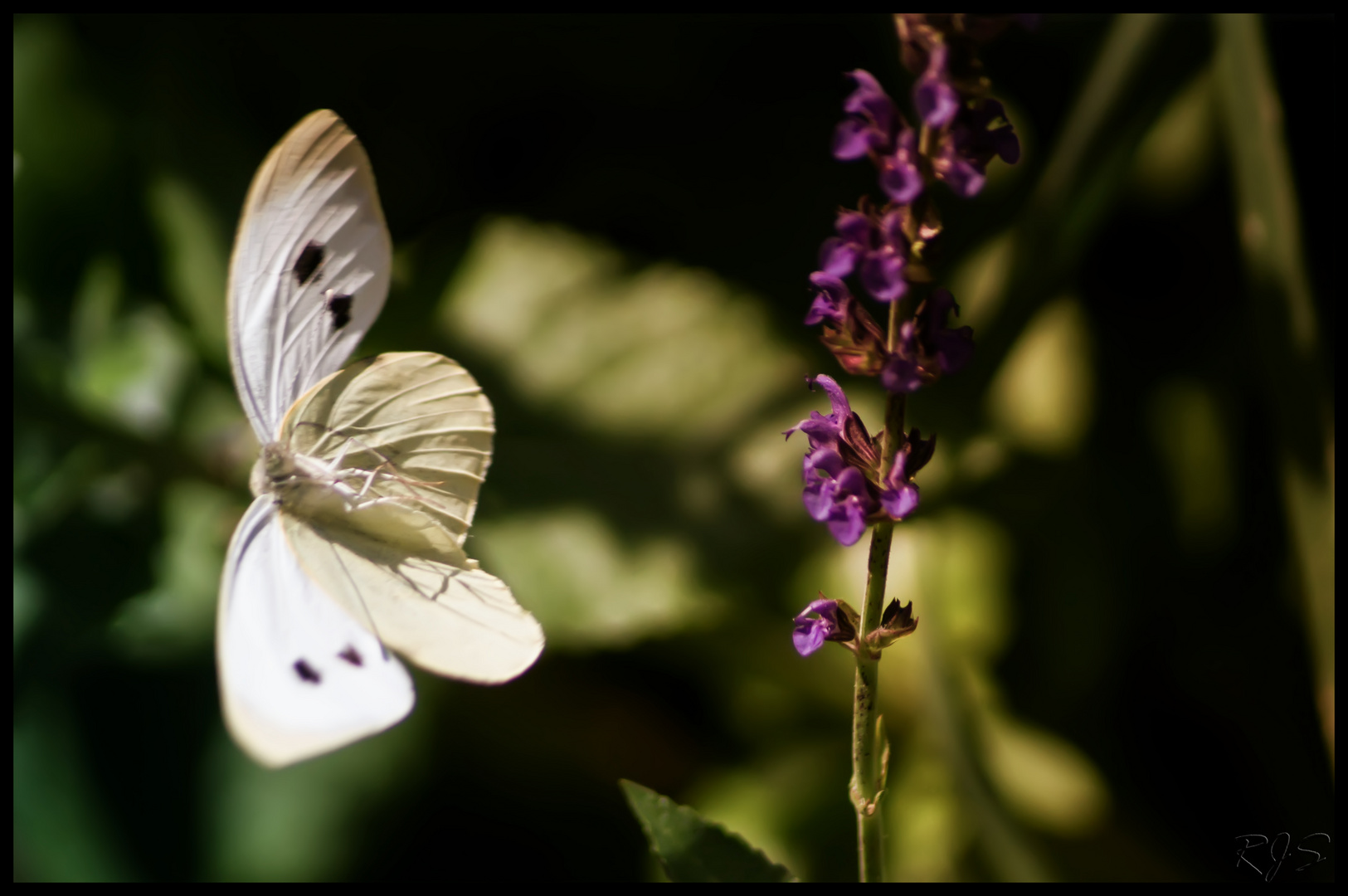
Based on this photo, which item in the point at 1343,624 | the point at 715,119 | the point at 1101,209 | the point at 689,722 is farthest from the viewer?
the point at 715,119

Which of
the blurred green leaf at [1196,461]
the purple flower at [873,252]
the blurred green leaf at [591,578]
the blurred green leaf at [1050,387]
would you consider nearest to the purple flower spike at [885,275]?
the purple flower at [873,252]

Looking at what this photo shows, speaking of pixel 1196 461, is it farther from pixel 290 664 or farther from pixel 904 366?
pixel 290 664

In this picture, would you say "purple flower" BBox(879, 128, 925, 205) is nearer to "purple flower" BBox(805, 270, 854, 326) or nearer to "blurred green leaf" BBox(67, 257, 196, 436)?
"purple flower" BBox(805, 270, 854, 326)

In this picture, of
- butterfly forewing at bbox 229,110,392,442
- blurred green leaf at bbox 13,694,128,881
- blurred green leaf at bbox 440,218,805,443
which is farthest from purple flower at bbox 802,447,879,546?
blurred green leaf at bbox 13,694,128,881

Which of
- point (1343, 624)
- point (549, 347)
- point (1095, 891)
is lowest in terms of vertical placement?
point (1095, 891)

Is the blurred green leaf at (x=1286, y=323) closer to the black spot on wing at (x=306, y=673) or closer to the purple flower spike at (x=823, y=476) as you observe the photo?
the purple flower spike at (x=823, y=476)

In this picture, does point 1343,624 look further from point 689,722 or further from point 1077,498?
point 689,722

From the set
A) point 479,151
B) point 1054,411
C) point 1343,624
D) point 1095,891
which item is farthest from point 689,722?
point 479,151
